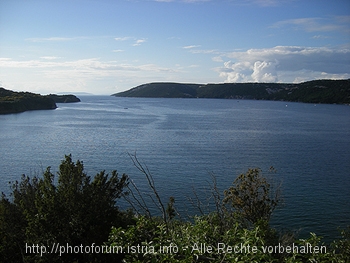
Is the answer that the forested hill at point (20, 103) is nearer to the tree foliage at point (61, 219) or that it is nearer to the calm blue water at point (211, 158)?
the calm blue water at point (211, 158)

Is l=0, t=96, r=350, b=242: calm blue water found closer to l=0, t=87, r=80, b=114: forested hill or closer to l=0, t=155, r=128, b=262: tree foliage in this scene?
l=0, t=155, r=128, b=262: tree foliage

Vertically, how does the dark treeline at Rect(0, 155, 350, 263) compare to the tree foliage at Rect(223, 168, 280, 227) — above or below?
above

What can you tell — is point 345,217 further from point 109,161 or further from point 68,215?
point 109,161

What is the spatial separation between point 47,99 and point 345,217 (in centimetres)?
11394

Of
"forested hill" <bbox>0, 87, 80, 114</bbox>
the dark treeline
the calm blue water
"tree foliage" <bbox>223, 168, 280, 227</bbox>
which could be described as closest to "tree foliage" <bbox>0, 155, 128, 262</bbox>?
the dark treeline

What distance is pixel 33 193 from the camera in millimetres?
13875

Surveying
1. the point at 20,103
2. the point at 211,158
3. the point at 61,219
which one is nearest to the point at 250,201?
the point at 61,219

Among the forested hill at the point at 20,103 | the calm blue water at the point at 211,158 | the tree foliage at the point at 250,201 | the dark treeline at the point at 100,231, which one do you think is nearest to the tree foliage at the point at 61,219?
the dark treeline at the point at 100,231

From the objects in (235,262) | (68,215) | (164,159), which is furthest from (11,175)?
Result: (235,262)

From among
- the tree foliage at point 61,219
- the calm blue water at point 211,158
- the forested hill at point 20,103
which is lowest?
the calm blue water at point 211,158

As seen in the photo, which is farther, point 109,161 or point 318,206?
point 109,161

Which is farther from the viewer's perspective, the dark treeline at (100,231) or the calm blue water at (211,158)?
the calm blue water at (211,158)

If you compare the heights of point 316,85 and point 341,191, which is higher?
point 316,85

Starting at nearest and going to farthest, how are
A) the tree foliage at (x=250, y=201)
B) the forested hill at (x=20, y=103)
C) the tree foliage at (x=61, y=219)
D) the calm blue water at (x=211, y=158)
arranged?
1. the tree foliage at (x=61, y=219)
2. the tree foliage at (x=250, y=201)
3. the calm blue water at (x=211, y=158)
4. the forested hill at (x=20, y=103)
